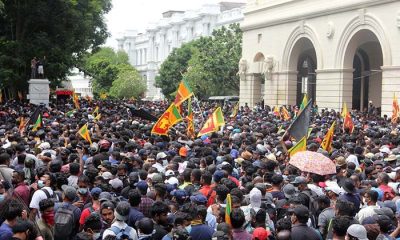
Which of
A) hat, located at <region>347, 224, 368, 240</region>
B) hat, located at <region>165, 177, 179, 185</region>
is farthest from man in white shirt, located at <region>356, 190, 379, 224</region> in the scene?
hat, located at <region>165, 177, 179, 185</region>

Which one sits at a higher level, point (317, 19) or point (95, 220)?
point (317, 19)

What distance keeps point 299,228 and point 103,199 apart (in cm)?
247

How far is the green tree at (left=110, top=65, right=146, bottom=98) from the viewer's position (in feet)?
270

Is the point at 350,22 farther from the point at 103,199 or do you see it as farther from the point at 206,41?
the point at 103,199

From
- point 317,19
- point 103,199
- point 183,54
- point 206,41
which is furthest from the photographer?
point 183,54

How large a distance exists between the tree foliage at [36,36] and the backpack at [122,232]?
91.4 feet

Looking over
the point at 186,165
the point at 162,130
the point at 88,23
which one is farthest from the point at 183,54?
the point at 186,165

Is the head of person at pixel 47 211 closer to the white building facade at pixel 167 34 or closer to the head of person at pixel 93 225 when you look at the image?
the head of person at pixel 93 225

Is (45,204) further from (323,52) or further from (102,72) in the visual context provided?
(102,72)

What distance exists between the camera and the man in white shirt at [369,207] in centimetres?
774

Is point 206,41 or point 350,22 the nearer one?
point 350,22

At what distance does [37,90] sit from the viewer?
34.0m

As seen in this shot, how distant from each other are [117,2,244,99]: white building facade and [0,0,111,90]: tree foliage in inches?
1534

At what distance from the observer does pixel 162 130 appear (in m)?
15.2
